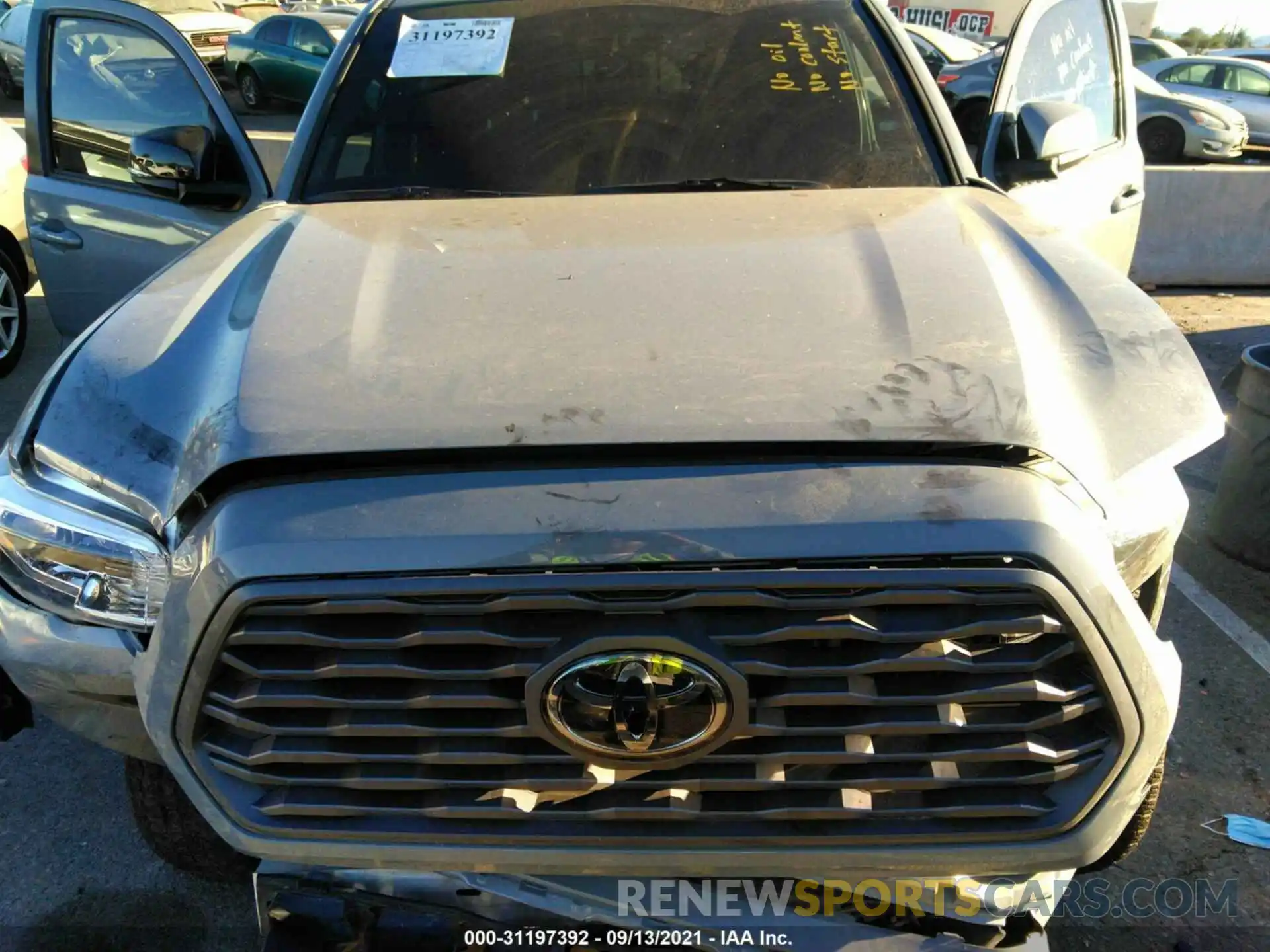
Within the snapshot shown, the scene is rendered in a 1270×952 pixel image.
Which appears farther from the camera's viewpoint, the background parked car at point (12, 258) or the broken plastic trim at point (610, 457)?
the background parked car at point (12, 258)

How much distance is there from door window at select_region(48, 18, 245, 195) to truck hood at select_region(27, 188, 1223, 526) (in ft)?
4.48

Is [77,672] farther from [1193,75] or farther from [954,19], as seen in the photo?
[954,19]

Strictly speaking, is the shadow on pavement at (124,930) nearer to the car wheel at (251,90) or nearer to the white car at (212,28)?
the white car at (212,28)

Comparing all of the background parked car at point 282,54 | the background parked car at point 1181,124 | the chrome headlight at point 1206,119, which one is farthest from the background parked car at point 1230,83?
the background parked car at point 282,54

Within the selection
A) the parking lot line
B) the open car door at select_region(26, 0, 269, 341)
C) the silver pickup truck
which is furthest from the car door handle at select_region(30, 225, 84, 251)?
the parking lot line

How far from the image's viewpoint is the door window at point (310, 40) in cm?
1502

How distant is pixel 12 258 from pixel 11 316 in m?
0.32

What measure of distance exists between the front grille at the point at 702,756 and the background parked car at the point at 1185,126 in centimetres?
1345

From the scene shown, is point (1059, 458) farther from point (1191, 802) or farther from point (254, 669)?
point (1191, 802)

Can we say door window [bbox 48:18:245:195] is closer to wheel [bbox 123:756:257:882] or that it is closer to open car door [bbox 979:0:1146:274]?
wheel [bbox 123:756:257:882]

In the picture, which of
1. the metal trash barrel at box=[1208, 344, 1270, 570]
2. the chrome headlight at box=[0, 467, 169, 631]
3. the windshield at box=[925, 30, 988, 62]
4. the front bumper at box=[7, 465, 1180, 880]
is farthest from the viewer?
the windshield at box=[925, 30, 988, 62]

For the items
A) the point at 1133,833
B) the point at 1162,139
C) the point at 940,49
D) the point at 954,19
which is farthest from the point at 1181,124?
the point at 954,19

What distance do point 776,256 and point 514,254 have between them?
A: 550mm

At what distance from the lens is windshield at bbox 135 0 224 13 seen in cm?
476
